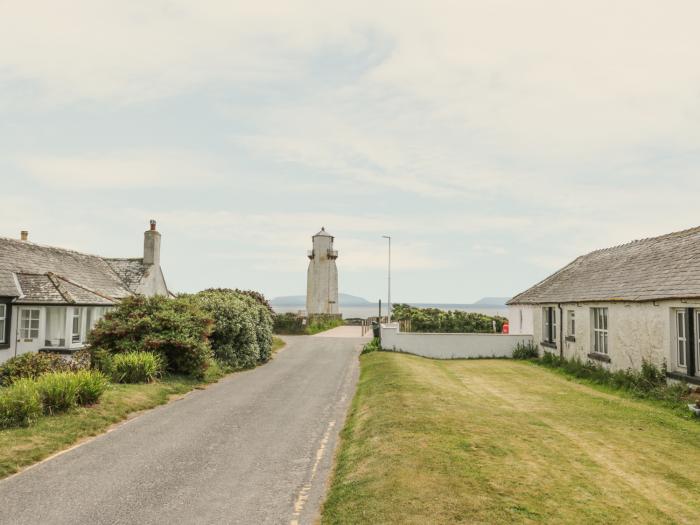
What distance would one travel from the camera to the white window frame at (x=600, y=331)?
2002cm

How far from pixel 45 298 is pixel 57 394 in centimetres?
1411

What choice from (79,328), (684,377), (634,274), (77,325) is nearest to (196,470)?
(684,377)

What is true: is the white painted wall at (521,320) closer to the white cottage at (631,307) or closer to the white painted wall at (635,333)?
the white cottage at (631,307)

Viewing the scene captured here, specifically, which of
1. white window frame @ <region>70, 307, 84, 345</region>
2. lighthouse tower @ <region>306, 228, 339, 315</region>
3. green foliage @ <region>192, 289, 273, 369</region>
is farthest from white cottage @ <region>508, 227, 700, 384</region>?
lighthouse tower @ <region>306, 228, 339, 315</region>

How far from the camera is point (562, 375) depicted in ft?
69.5

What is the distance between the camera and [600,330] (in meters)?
20.4

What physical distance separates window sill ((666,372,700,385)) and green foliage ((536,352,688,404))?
0.19 meters

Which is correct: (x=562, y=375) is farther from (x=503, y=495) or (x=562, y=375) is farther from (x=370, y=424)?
(x=503, y=495)

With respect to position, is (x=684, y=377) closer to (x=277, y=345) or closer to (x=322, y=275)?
(x=277, y=345)

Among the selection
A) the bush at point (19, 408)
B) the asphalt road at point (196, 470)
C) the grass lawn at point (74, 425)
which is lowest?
the asphalt road at point (196, 470)

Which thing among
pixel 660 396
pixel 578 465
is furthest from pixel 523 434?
pixel 660 396

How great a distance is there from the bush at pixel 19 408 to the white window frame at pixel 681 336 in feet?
56.6

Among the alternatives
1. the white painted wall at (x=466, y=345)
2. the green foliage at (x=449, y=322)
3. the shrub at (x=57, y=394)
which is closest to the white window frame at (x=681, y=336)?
the white painted wall at (x=466, y=345)

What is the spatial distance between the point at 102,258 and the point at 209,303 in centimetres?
1709
